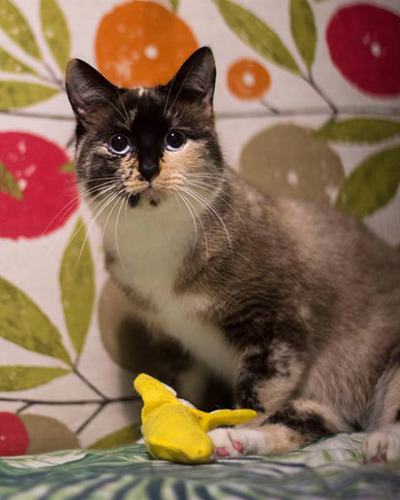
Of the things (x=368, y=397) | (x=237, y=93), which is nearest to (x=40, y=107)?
(x=237, y=93)

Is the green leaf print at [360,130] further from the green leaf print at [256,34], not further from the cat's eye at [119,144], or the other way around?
the cat's eye at [119,144]

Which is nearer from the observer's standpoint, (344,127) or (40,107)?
(40,107)

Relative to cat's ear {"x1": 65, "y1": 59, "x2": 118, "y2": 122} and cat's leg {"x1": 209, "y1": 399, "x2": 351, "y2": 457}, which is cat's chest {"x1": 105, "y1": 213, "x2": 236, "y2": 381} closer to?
cat's leg {"x1": 209, "y1": 399, "x2": 351, "y2": 457}

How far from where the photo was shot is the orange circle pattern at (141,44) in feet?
5.78

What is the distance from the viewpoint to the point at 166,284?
1.45m

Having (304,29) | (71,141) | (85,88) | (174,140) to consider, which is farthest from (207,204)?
(304,29)

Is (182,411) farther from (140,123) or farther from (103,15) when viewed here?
(103,15)

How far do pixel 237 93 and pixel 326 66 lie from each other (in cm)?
32

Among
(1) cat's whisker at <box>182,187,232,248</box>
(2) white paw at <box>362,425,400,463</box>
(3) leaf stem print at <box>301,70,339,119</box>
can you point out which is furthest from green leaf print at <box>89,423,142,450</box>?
(3) leaf stem print at <box>301,70,339,119</box>

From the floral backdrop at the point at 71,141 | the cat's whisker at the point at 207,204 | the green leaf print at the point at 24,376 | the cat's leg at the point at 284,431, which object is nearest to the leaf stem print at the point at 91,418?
the floral backdrop at the point at 71,141

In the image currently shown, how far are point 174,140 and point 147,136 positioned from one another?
79 millimetres

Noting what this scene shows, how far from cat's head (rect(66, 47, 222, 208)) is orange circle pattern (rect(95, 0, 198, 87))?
0.35 meters

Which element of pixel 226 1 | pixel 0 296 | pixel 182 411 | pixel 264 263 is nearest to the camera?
pixel 182 411

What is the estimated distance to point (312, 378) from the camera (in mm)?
1519
